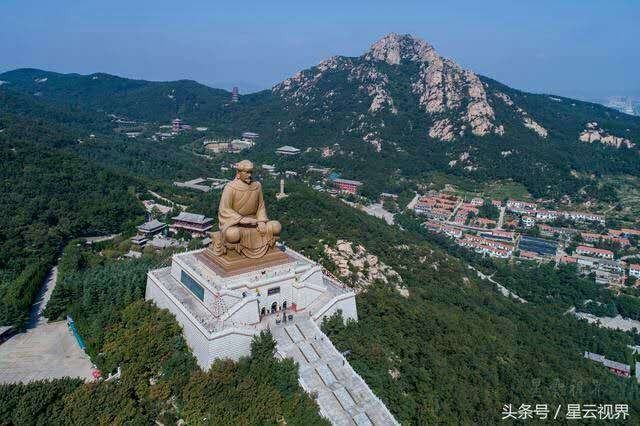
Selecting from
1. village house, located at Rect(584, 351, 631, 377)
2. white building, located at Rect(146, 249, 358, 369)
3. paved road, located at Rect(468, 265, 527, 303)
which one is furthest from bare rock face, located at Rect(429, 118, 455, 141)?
white building, located at Rect(146, 249, 358, 369)

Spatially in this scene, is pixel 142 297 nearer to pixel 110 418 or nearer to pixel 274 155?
pixel 110 418

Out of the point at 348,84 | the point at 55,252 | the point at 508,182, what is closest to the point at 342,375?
the point at 55,252

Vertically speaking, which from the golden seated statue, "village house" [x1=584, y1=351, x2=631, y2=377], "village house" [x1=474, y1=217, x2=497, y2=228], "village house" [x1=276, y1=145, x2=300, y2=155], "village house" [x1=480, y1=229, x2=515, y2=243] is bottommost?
"village house" [x1=584, y1=351, x2=631, y2=377]

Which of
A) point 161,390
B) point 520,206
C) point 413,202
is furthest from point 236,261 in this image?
point 520,206

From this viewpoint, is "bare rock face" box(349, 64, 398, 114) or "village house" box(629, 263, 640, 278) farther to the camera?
"bare rock face" box(349, 64, 398, 114)

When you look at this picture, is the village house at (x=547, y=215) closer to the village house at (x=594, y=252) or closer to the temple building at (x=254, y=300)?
the village house at (x=594, y=252)

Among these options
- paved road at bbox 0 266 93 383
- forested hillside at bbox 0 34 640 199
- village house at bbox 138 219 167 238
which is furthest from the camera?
forested hillside at bbox 0 34 640 199

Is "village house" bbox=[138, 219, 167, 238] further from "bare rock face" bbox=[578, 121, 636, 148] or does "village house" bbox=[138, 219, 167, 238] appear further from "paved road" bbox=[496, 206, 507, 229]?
"bare rock face" bbox=[578, 121, 636, 148]
